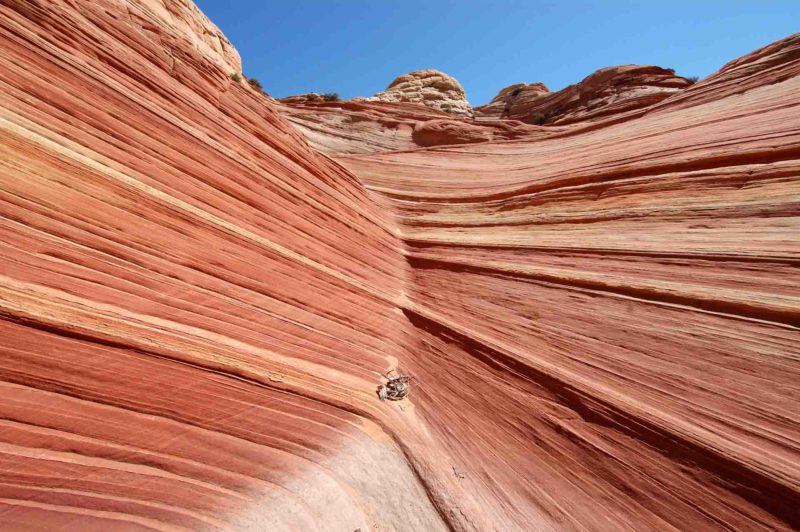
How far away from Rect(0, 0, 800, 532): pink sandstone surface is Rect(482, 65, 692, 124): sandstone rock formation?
5767 millimetres

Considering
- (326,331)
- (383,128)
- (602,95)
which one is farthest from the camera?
Answer: (602,95)

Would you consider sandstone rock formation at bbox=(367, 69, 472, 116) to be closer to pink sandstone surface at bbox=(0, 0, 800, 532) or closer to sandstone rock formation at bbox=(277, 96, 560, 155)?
sandstone rock formation at bbox=(277, 96, 560, 155)

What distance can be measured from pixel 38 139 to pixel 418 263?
16.5ft

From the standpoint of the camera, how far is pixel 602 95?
564 inches

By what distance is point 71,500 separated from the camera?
2.44 m

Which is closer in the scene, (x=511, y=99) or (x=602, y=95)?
(x=602, y=95)

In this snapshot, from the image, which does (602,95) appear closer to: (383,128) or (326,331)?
(383,128)

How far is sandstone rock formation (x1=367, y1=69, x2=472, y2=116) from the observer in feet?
62.9

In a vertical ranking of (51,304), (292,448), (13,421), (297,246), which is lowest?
(292,448)

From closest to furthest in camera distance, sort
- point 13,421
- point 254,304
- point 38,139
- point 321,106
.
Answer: point 13,421, point 38,139, point 254,304, point 321,106

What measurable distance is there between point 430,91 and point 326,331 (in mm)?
18788

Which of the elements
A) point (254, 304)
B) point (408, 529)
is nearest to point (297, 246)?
point (254, 304)

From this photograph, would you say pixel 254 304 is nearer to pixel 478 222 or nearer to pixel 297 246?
pixel 297 246

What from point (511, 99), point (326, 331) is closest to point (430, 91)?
point (511, 99)
